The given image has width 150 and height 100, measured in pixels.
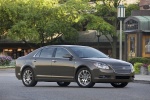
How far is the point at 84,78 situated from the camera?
1856 centimetres

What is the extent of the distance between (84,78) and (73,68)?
23.7 inches

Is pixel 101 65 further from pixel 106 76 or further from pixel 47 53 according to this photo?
pixel 47 53

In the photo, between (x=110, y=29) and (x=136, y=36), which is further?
(x=110, y=29)

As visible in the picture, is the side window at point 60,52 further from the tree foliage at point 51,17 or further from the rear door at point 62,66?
the tree foliage at point 51,17

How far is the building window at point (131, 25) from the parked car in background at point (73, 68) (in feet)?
66.4

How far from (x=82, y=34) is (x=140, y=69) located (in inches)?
1413

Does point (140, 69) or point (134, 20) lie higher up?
point (134, 20)

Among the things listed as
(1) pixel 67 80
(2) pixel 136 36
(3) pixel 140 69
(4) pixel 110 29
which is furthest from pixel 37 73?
(4) pixel 110 29

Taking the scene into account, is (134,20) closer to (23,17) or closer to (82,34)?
(23,17)

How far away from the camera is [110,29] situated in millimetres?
53469

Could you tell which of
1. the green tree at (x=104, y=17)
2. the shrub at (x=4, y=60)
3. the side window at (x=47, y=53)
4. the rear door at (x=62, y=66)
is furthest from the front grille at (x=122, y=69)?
the green tree at (x=104, y=17)

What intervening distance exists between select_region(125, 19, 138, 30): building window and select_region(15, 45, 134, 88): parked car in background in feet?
66.4

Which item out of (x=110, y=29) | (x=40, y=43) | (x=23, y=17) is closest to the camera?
(x=110, y=29)

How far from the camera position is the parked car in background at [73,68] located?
18.3 m
